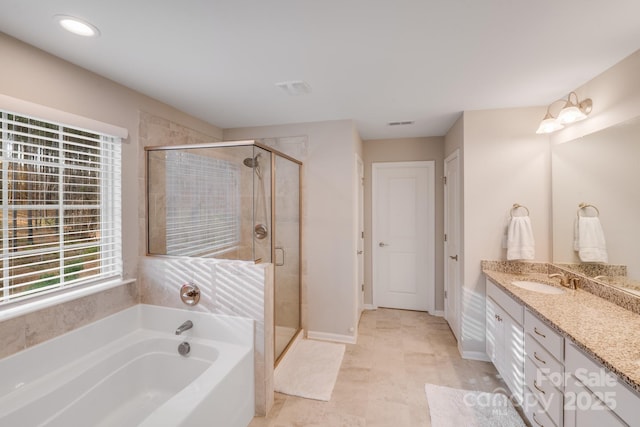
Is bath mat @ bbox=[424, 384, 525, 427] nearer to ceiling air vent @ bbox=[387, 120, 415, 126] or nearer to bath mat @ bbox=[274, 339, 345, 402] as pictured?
bath mat @ bbox=[274, 339, 345, 402]

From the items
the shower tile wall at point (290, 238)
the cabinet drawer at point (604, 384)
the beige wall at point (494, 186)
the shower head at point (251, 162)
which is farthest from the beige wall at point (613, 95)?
the shower head at point (251, 162)

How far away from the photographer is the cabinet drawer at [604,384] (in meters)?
1.03

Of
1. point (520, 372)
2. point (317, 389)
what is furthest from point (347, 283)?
point (520, 372)

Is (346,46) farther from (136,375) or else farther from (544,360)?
(136,375)

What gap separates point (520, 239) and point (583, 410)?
→ 1435mm

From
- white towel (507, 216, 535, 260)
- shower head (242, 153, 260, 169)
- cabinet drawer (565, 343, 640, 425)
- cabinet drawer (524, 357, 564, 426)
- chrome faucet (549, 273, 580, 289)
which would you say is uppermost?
shower head (242, 153, 260, 169)

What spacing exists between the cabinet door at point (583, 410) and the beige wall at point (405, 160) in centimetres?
233

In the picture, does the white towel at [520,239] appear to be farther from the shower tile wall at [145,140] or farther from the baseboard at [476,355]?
the shower tile wall at [145,140]

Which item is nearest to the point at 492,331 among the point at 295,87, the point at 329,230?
the point at 329,230

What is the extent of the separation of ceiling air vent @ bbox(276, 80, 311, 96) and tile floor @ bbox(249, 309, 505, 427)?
242 cm

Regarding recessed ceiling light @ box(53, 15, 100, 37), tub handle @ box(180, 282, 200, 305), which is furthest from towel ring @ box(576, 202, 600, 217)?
recessed ceiling light @ box(53, 15, 100, 37)

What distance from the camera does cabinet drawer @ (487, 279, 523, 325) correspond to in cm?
194

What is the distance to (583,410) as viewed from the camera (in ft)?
4.17

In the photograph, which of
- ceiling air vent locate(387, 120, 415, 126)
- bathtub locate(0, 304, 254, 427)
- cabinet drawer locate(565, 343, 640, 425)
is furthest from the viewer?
ceiling air vent locate(387, 120, 415, 126)
